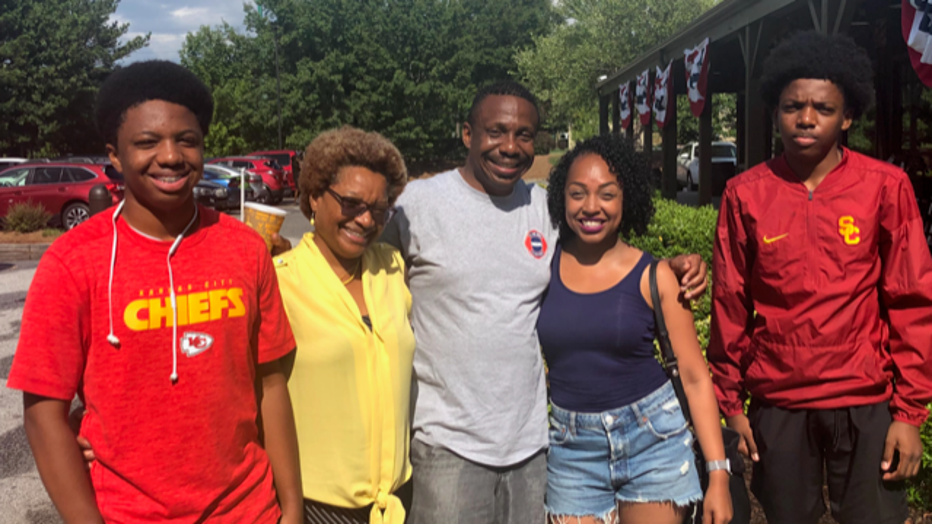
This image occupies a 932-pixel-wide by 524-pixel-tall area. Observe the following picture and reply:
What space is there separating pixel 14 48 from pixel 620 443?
41.8m

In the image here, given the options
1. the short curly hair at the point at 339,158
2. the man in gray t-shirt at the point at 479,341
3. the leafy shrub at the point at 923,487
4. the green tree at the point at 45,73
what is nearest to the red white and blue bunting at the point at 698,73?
the leafy shrub at the point at 923,487

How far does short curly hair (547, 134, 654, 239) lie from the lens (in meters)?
2.70

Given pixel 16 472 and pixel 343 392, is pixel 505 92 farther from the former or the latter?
pixel 16 472

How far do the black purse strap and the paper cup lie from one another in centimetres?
131

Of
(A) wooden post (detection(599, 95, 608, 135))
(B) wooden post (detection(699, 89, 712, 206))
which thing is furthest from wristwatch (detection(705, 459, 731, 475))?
(A) wooden post (detection(599, 95, 608, 135))

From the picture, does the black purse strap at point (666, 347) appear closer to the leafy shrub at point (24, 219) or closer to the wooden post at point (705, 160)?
the wooden post at point (705, 160)

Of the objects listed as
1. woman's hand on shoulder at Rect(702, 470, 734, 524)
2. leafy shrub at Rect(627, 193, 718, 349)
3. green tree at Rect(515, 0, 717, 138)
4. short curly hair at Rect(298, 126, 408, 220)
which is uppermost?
green tree at Rect(515, 0, 717, 138)

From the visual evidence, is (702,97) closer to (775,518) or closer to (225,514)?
(775,518)

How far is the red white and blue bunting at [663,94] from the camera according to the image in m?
14.5

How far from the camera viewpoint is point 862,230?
2.53 meters

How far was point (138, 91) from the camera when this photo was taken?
5.92 feet

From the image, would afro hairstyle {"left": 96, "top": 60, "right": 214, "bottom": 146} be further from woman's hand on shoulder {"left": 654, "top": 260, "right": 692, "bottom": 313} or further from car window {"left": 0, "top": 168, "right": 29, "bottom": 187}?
car window {"left": 0, "top": 168, "right": 29, "bottom": 187}

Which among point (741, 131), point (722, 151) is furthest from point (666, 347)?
point (722, 151)

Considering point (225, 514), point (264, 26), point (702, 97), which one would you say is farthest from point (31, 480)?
point (264, 26)
